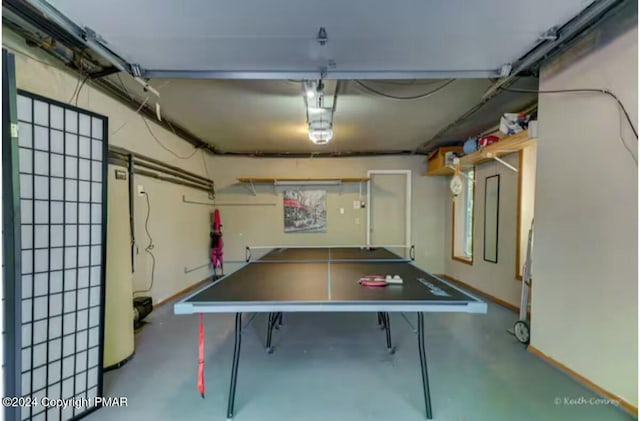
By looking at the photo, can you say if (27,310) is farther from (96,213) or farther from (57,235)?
(96,213)

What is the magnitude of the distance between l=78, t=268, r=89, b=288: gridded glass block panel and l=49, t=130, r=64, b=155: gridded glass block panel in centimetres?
75

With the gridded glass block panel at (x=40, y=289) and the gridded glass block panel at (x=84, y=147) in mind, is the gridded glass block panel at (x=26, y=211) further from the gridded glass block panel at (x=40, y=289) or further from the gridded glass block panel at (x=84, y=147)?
the gridded glass block panel at (x=84, y=147)

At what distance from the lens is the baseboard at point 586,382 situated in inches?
76.5

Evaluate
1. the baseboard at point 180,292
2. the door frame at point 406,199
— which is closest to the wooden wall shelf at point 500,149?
the door frame at point 406,199

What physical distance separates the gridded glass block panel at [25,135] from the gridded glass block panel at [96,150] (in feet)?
1.08

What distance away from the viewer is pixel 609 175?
2.06m

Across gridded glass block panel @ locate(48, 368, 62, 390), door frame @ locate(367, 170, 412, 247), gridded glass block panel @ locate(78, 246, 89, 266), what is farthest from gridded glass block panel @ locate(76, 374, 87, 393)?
door frame @ locate(367, 170, 412, 247)

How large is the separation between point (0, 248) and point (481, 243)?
17.4 feet

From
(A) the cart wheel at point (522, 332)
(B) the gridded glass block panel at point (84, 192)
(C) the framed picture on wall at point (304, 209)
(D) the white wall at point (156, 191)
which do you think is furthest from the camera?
(C) the framed picture on wall at point (304, 209)

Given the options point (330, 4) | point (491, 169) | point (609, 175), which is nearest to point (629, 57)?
point (609, 175)

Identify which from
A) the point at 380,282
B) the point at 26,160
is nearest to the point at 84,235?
the point at 26,160

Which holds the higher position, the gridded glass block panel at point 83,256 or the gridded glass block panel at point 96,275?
the gridded glass block panel at point 83,256

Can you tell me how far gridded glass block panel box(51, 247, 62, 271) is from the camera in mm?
1782

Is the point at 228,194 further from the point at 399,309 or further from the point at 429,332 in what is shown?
the point at 399,309
